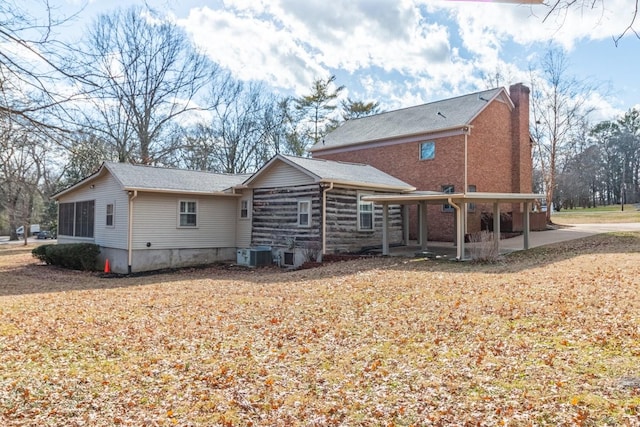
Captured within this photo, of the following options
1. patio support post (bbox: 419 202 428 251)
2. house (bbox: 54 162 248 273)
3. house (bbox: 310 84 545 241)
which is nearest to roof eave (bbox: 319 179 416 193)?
house (bbox: 310 84 545 241)

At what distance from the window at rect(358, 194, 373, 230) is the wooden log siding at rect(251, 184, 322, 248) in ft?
6.78

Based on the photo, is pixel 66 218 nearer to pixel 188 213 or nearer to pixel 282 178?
pixel 188 213

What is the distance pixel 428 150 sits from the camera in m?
22.1

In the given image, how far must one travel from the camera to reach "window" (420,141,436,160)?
862 inches

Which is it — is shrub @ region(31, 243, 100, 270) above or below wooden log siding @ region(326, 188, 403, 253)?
below

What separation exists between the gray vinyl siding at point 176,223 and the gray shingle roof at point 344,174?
3947 millimetres

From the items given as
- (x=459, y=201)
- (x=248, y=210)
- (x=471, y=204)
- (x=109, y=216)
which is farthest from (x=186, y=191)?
(x=471, y=204)

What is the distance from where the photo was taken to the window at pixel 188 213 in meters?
18.4

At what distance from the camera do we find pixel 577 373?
189 inches

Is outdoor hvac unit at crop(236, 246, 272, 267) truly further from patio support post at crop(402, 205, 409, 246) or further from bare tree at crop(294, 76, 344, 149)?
bare tree at crop(294, 76, 344, 149)

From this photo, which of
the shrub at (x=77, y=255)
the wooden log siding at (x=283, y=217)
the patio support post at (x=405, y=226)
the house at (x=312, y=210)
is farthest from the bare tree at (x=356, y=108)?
the shrub at (x=77, y=255)

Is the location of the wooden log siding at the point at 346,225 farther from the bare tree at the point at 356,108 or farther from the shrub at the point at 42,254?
the bare tree at the point at 356,108

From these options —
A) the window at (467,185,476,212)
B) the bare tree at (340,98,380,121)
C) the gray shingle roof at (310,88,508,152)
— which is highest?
the bare tree at (340,98,380,121)

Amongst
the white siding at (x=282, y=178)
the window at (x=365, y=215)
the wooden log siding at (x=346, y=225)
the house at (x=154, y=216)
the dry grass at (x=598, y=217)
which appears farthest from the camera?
the dry grass at (x=598, y=217)
